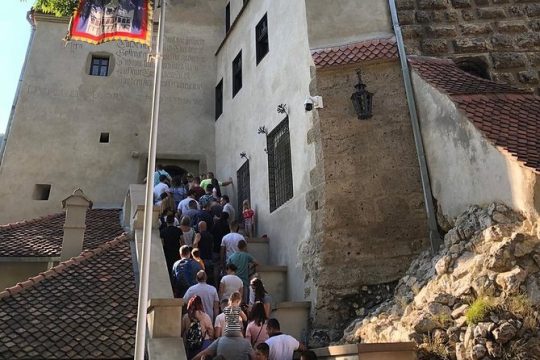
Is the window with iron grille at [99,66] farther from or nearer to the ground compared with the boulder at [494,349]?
farther from the ground

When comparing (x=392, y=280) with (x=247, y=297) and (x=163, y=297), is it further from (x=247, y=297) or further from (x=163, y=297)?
(x=163, y=297)

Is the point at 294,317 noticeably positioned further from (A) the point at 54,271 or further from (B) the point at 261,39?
(B) the point at 261,39

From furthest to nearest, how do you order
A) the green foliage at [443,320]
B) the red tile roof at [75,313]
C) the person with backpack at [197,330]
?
the red tile roof at [75,313] < the person with backpack at [197,330] < the green foliage at [443,320]

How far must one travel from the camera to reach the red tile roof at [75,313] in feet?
21.9

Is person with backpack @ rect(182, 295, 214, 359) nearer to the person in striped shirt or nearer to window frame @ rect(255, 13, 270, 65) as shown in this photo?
the person in striped shirt

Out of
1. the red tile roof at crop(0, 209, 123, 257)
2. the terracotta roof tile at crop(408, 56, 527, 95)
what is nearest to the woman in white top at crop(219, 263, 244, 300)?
the terracotta roof tile at crop(408, 56, 527, 95)

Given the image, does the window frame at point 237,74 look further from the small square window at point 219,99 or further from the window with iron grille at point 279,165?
the window with iron grille at point 279,165

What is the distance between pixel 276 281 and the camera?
30.6 ft

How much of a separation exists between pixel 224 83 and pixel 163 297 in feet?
34.1

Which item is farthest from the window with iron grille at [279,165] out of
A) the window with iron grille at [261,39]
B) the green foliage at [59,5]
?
the green foliage at [59,5]

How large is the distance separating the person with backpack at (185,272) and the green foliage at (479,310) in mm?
3909

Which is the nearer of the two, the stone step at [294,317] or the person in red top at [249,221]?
the stone step at [294,317]

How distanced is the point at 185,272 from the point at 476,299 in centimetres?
409

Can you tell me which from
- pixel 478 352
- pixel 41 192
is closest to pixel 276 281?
pixel 478 352
